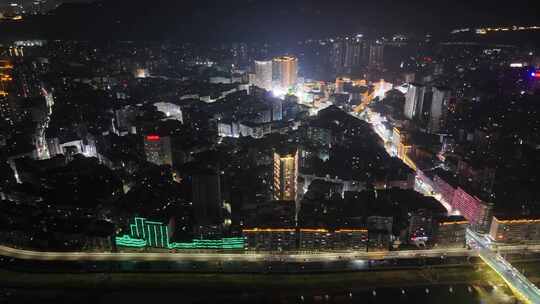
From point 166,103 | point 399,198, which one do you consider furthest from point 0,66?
point 399,198

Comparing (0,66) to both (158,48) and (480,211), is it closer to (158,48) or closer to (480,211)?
(158,48)

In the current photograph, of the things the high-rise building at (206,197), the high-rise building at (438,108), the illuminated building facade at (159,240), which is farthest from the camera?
the high-rise building at (438,108)

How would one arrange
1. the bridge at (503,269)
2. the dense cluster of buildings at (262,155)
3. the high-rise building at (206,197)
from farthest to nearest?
→ 1. the high-rise building at (206,197)
2. the dense cluster of buildings at (262,155)
3. the bridge at (503,269)

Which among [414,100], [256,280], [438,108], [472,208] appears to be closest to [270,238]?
[256,280]

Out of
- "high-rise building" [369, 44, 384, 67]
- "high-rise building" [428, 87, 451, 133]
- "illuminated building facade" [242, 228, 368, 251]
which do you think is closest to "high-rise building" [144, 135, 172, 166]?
"illuminated building facade" [242, 228, 368, 251]

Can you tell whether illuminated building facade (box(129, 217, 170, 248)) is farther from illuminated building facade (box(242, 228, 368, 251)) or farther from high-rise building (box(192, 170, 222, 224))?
illuminated building facade (box(242, 228, 368, 251))

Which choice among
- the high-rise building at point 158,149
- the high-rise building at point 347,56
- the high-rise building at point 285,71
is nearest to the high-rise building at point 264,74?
the high-rise building at point 285,71

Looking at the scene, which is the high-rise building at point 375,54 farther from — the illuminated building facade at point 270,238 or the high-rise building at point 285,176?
the illuminated building facade at point 270,238
